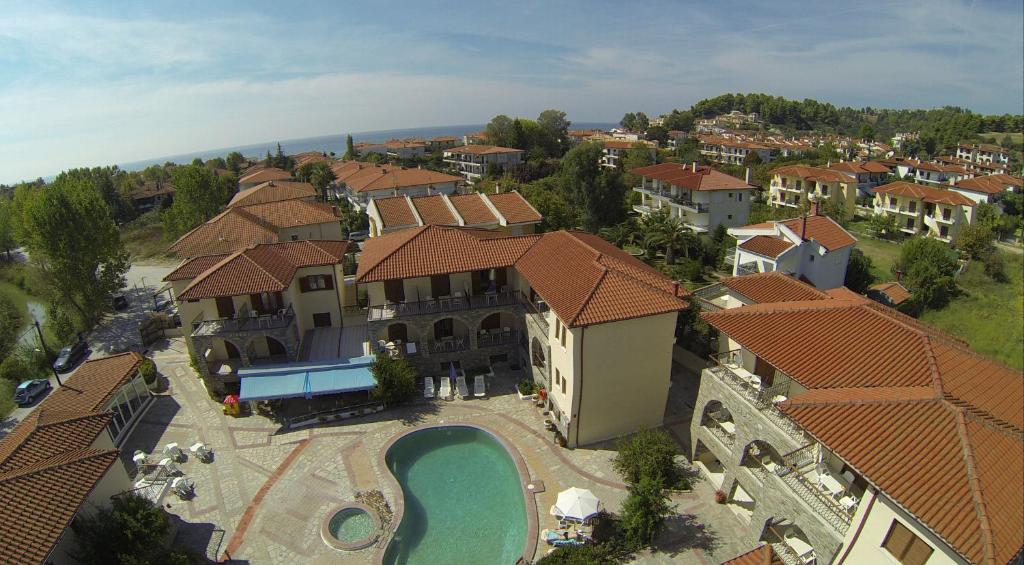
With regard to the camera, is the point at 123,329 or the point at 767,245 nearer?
the point at 767,245

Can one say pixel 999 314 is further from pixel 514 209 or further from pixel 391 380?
pixel 514 209

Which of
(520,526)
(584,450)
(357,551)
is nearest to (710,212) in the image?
(584,450)

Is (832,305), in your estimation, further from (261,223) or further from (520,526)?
(261,223)

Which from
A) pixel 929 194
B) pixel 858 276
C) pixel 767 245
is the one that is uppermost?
pixel 929 194

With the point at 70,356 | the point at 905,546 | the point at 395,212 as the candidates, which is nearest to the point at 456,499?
the point at 905,546

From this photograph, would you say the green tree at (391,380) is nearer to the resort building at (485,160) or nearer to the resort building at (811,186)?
the resort building at (811,186)

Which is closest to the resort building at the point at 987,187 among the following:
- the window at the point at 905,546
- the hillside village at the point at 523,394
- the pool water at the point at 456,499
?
the hillside village at the point at 523,394

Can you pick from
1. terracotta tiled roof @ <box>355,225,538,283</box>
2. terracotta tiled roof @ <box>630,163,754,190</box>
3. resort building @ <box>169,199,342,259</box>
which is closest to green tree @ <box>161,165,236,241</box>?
resort building @ <box>169,199,342,259</box>
